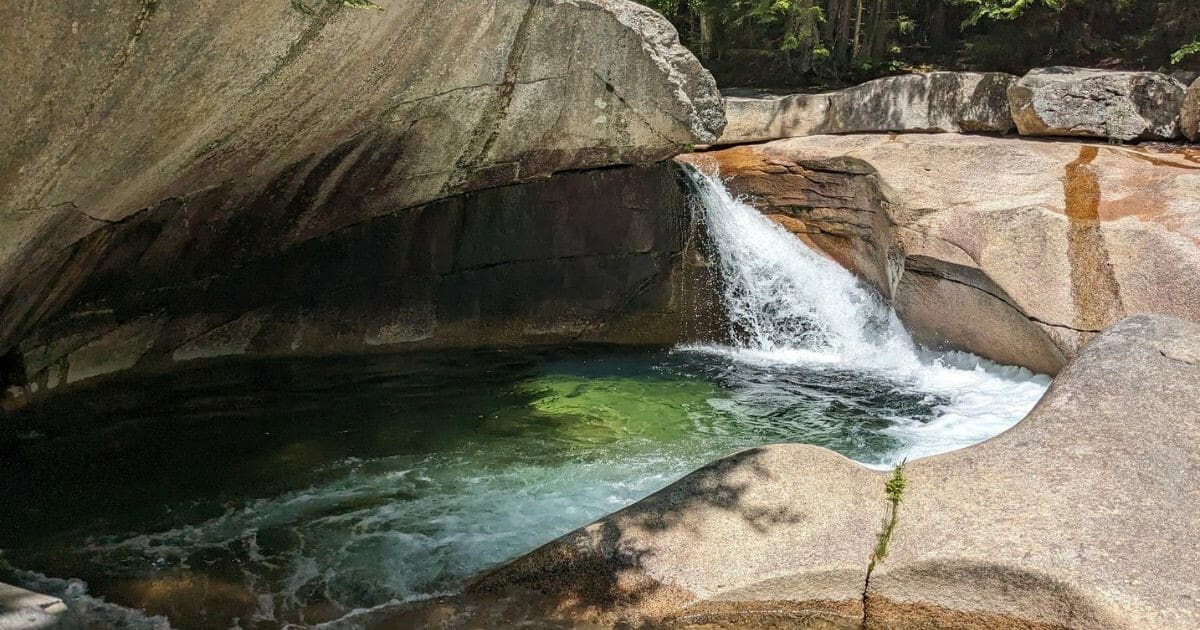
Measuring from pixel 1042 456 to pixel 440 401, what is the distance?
521 centimetres

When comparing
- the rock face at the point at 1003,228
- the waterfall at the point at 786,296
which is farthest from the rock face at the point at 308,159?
the rock face at the point at 1003,228

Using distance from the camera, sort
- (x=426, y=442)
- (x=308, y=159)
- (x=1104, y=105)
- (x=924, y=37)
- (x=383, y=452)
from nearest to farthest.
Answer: (x=383, y=452), (x=426, y=442), (x=308, y=159), (x=1104, y=105), (x=924, y=37)

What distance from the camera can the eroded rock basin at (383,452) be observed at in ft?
17.8

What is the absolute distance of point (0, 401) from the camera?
8.15 m

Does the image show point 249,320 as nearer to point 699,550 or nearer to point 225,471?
point 225,471

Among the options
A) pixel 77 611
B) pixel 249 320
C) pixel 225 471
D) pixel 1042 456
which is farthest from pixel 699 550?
pixel 249 320

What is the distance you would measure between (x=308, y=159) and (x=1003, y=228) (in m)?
6.20

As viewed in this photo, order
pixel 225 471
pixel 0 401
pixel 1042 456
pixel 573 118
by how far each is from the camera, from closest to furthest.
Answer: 1. pixel 1042 456
2. pixel 225 471
3. pixel 0 401
4. pixel 573 118

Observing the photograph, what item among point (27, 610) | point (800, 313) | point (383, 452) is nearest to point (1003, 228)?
point (800, 313)

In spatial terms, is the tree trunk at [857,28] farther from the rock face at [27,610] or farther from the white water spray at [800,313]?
the rock face at [27,610]

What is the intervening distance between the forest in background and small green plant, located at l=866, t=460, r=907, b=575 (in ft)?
33.0

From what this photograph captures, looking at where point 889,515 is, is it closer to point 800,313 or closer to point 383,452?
point 383,452

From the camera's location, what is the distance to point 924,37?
17547mm

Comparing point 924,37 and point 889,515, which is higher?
point 924,37
